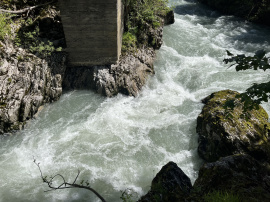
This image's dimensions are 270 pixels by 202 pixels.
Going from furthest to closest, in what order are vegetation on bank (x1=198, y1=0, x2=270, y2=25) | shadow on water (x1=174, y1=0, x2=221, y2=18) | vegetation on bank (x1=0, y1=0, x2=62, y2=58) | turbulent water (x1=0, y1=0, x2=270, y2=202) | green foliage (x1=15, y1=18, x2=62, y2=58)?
1. shadow on water (x1=174, y1=0, x2=221, y2=18)
2. vegetation on bank (x1=198, y1=0, x2=270, y2=25)
3. green foliage (x1=15, y1=18, x2=62, y2=58)
4. vegetation on bank (x1=0, y1=0, x2=62, y2=58)
5. turbulent water (x1=0, y1=0, x2=270, y2=202)

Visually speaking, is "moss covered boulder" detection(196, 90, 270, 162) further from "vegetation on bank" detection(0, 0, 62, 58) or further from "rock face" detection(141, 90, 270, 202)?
"vegetation on bank" detection(0, 0, 62, 58)

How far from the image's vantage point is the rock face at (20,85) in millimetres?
7137

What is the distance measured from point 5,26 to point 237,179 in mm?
8688

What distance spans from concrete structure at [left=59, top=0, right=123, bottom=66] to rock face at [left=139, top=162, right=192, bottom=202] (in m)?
5.48

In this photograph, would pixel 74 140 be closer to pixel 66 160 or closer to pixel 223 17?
pixel 66 160

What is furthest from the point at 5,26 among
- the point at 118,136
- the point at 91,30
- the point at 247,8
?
the point at 247,8

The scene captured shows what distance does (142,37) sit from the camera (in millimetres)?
10688

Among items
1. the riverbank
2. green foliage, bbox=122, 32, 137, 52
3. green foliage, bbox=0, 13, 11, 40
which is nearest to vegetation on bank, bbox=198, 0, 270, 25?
the riverbank

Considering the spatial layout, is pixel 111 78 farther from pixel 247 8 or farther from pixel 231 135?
pixel 247 8

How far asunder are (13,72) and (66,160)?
3.64 meters

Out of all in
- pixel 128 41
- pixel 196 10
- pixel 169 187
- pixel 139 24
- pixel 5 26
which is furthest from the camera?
pixel 196 10

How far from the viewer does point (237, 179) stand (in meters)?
4.36

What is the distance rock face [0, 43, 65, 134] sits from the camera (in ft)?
23.4

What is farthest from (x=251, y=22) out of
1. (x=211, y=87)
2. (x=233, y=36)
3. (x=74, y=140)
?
(x=74, y=140)
